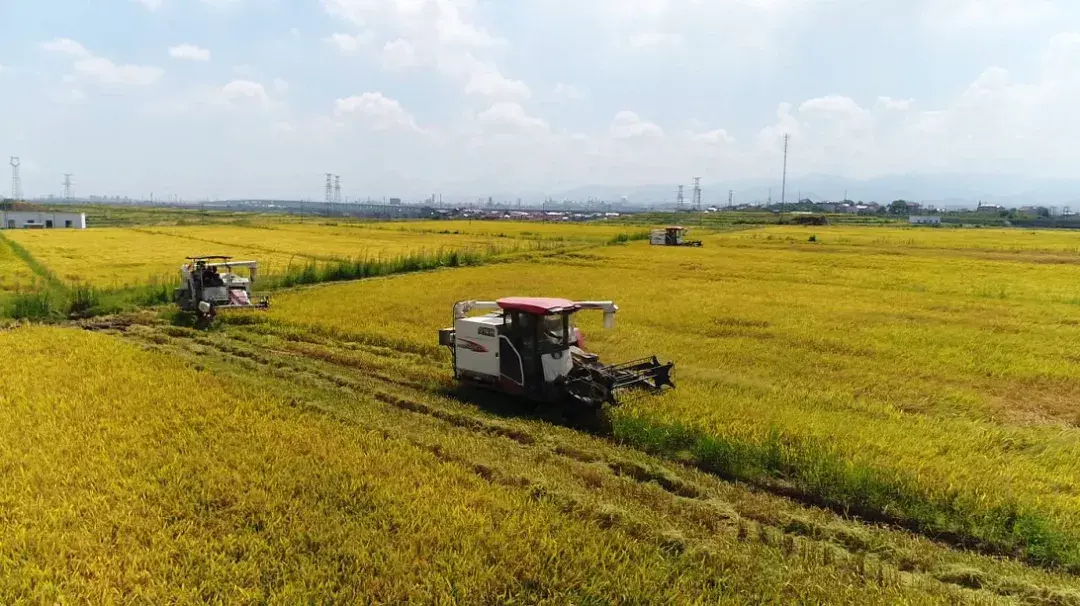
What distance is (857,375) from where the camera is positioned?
488 inches

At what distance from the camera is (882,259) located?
123ft

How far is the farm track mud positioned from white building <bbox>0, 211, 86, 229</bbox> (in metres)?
84.0

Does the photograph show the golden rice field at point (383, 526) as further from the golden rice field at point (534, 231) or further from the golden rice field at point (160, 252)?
the golden rice field at point (534, 231)

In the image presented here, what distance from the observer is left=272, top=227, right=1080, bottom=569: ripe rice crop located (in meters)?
7.37

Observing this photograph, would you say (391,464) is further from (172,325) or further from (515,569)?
(172,325)

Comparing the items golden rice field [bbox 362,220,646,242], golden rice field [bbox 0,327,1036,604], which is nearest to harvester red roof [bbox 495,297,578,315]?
golden rice field [bbox 0,327,1036,604]

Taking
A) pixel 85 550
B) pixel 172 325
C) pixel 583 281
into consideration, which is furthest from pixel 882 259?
pixel 85 550

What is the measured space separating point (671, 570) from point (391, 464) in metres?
3.60

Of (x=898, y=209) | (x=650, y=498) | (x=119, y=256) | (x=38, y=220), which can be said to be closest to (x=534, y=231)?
(x=119, y=256)

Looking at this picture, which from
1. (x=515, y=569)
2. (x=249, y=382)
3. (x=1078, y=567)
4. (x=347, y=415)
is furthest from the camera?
(x=249, y=382)

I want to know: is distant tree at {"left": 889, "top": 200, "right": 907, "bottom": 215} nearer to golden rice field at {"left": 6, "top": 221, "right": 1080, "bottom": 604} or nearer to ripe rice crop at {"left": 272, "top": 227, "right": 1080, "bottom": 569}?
ripe rice crop at {"left": 272, "top": 227, "right": 1080, "bottom": 569}

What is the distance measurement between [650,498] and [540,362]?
11.3 ft

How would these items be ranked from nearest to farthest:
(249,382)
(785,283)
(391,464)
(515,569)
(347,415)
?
(515,569), (391,464), (347,415), (249,382), (785,283)

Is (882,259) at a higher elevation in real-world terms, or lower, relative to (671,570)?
higher
